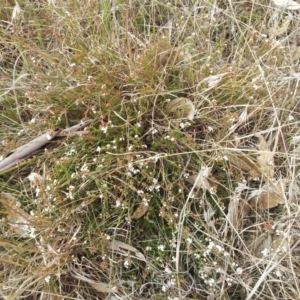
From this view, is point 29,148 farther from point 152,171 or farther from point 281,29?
point 281,29

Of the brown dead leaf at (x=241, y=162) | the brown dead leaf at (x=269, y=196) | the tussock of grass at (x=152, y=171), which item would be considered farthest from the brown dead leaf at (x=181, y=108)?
the brown dead leaf at (x=269, y=196)

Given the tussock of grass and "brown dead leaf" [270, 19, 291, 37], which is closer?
the tussock of grass

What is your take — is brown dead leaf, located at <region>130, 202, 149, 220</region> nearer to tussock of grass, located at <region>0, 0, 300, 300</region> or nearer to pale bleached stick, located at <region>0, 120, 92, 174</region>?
tussock of grass, located at <region>0, 0, 300, 300</region>

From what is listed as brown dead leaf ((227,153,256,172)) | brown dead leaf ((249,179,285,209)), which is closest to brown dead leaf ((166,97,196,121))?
brown dead leaf ((227,153,256,172))

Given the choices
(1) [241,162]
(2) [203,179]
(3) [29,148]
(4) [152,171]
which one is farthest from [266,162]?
(3) [29,148]

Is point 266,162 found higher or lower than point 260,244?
higher

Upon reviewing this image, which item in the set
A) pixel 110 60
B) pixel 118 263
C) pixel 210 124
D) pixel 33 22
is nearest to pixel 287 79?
pixel 210 124

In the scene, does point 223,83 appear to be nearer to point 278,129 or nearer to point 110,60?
point 278,129

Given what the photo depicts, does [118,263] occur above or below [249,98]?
below

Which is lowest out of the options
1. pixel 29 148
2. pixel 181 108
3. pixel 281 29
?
pixel 29 148
